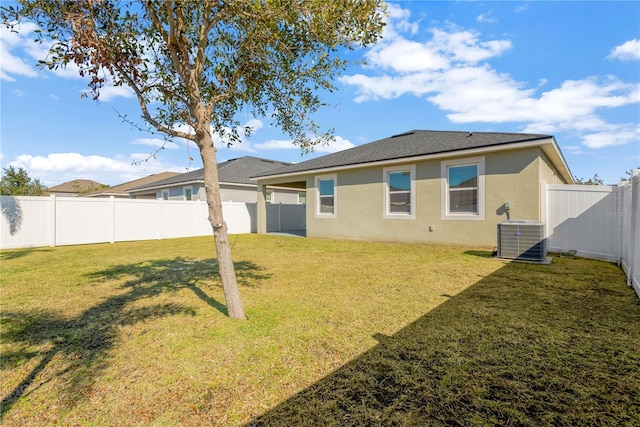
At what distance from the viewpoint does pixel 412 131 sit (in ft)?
49.8

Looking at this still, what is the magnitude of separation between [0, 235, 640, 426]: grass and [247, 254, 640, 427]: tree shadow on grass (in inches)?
0.5

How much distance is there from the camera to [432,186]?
1044 cm

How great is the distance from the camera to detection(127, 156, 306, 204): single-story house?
20.0m

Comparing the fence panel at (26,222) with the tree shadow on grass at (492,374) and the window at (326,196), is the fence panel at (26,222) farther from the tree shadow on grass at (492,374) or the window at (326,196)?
the tree shadow on grass at (492,374)

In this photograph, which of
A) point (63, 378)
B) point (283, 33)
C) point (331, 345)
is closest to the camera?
point (63, 378)

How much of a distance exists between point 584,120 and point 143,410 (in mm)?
29710

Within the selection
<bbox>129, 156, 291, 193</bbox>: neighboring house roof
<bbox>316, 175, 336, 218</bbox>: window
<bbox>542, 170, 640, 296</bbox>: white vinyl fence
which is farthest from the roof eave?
<bbox>129, 156, 291, 193</bbox>: neighboring house roof

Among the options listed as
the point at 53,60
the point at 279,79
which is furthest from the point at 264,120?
the point at 53,60

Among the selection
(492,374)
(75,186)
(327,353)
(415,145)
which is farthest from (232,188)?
(75,186)

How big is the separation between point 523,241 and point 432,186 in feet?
12.1

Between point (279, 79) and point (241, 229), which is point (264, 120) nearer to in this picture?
point (279, 79)

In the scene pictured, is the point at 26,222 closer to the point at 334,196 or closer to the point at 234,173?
the point at 234,173

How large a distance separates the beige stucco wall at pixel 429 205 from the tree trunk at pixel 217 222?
8.43 metres

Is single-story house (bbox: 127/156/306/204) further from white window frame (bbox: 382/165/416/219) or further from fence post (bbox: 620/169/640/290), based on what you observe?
fence post (bbox: 620/169/640/290)
